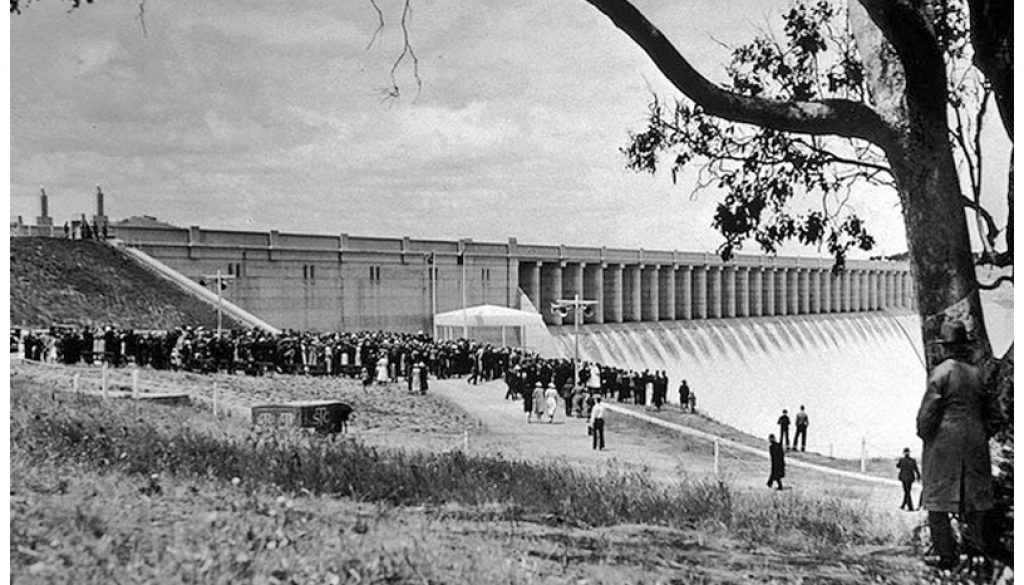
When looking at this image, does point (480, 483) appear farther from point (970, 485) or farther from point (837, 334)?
point (837, 334)

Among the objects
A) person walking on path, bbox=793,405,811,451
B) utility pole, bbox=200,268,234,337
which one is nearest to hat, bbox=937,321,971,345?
person walking on path, bbox=793,405,811,451

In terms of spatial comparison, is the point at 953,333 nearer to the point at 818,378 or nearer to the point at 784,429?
the point at 784,429

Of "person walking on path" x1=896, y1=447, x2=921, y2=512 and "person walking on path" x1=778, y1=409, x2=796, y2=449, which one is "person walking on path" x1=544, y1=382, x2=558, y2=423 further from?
"person walking on path" x1=896, y1=447, x2=921, y2=512

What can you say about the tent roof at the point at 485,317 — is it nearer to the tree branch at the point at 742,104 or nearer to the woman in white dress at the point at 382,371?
the woman in white dress at the point at 382,371

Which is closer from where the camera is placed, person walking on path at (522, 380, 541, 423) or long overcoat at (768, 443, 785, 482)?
long overcoat at (768, 443, 785, 482)

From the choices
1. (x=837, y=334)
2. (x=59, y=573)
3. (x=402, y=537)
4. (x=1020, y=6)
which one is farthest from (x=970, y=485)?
(x=837, y=334)

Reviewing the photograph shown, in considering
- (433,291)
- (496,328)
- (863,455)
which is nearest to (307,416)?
(496,328)

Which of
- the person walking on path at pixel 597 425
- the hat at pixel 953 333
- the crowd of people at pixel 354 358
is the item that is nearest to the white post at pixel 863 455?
the hat at pixel 953 333

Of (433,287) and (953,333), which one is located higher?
(433,287)
